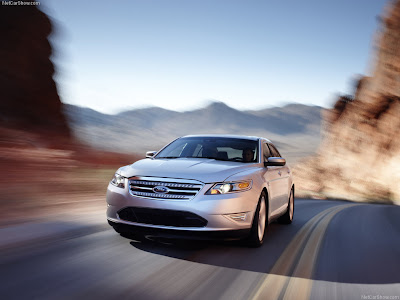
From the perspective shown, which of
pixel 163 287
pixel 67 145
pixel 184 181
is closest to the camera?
pixel 163 287

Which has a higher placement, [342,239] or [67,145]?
[342,239]

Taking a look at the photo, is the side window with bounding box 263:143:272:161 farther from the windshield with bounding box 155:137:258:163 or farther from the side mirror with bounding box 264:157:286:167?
the side mirror with bounding box 264:157:286:167

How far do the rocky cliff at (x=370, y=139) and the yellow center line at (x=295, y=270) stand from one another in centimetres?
3452

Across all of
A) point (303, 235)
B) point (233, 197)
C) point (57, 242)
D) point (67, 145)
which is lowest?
point (67, 145)

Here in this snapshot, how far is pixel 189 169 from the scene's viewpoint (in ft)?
19.1

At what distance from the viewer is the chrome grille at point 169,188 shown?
17.8 feet

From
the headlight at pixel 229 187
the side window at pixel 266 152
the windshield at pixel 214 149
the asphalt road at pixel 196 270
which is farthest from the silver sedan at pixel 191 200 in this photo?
the side window at pixel 266 152

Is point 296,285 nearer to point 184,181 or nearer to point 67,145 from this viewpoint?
point 184,181

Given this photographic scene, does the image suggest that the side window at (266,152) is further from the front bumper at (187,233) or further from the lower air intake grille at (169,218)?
the lower air intake grille at (169,218)

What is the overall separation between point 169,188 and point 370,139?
43.2m

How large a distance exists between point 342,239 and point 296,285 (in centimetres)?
320

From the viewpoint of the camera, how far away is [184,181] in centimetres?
548

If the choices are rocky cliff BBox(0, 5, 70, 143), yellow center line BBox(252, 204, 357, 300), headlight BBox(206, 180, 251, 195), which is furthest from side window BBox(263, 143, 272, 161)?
rocky cliff BBox(0, 5, 70, 143)

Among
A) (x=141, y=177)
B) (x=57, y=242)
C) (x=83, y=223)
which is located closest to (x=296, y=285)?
(x=141, y=177)
